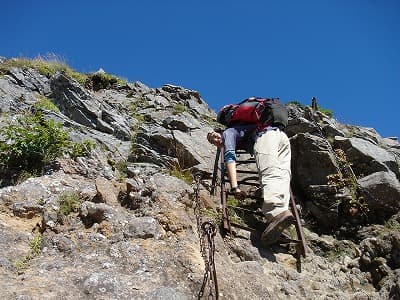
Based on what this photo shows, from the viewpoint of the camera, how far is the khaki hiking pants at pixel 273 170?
5.83 meters

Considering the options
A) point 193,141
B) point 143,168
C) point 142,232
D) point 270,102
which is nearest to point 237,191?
point 142,232

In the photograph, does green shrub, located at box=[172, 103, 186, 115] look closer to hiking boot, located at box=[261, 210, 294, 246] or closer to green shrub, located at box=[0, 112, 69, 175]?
green shrub, located at box=[0, 112, 69, 175]

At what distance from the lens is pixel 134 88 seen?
15062mm

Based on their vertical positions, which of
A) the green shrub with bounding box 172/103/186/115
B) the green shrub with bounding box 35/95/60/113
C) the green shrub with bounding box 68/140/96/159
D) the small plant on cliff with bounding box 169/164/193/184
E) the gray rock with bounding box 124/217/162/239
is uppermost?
the green shrub with bounding box 172/103/186/115

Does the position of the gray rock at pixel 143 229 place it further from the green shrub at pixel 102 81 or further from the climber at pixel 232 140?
the green shrub at pixel 102 81

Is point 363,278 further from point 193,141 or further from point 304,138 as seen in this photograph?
point 193,141

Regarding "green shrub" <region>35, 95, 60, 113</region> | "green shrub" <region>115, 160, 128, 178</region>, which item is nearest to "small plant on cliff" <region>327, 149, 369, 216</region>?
"green shrub" <region>115, 160, 128, 178</region>

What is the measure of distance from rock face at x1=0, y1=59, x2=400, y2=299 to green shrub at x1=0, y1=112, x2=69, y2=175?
26 centimetres

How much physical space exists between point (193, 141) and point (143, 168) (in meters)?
2.05

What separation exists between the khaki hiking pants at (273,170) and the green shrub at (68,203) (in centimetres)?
251

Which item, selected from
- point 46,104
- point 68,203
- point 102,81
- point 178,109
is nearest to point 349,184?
point 68,203

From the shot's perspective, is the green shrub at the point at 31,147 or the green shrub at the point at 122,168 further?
the green shrub at the point at 122,168

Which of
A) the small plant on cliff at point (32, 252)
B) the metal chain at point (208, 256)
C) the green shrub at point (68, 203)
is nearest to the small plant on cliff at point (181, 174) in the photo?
the metal chain at point (208, 256)

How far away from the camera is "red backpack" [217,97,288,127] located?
729 cm
